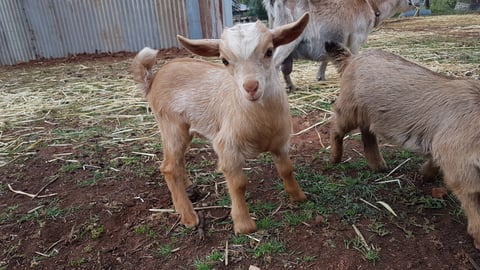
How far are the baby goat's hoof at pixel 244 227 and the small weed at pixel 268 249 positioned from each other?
0.46 ft

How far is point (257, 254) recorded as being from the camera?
7.30 ft

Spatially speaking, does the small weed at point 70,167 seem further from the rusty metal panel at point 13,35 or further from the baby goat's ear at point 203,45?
the rusty metal panel at point 13,35

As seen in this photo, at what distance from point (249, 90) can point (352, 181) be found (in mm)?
1422

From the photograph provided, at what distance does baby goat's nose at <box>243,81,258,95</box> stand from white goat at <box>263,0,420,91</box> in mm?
3294

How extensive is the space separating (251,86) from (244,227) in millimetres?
967

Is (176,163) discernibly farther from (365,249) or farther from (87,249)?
(365,249)

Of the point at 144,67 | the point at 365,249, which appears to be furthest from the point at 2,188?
the point at 365,249

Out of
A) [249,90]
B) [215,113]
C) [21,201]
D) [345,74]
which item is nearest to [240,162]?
[215,113]

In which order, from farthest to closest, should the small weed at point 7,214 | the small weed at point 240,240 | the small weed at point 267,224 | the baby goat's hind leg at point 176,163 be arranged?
the small weed at point 7,214 < the baby goat's hind leg at point 176,163 < the small weed at point 267,224 < the small weed at point 240,240

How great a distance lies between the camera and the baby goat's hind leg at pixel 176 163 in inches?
103

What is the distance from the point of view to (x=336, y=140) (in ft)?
10.3

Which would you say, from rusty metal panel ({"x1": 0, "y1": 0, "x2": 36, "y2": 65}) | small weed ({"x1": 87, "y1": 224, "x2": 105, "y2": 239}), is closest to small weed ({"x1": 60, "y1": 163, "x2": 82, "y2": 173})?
small weed ({"x1": 87, "y1": 224, "x2": 105, "y2": 239})

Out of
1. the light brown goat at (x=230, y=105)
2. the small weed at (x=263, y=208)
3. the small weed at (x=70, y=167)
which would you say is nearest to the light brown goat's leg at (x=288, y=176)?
the light brown goat at (x=230, y=105)

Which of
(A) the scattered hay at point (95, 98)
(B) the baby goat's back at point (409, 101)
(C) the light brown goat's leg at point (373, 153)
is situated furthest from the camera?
(A) the scattered hay at point (95, 98)
